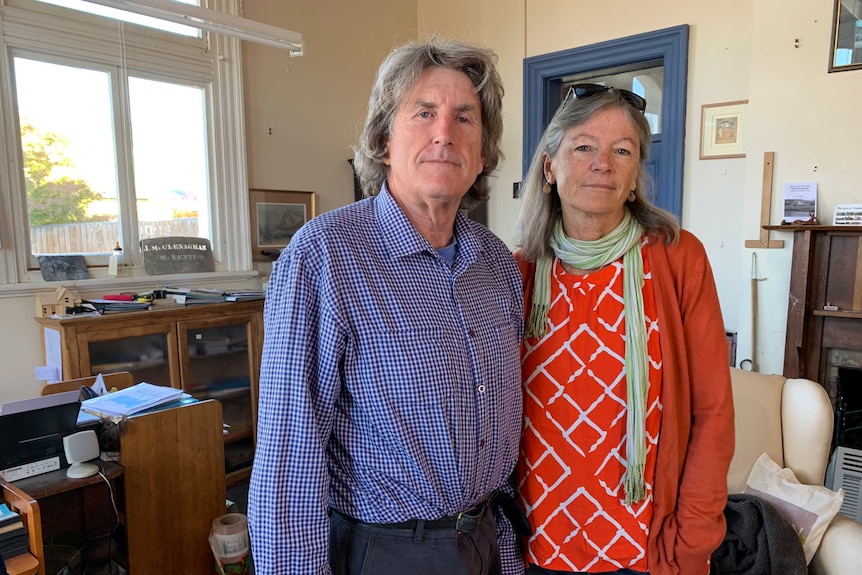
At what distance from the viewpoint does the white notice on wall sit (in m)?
2.91

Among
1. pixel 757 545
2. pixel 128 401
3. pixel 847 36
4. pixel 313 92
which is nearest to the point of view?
pixel 757 545

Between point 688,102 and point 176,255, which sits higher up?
point 688,102

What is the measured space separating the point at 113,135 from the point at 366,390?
3.01m

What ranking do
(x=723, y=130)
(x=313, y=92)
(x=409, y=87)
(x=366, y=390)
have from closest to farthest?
(x=366, y=390), (x=409, y=87), (x=723, y=130), (x=313, y=92)

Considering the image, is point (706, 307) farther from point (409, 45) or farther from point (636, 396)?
point (409, 45)

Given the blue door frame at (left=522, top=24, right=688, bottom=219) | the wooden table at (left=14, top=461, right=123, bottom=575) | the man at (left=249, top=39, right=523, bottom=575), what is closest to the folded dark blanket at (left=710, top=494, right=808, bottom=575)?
the man at (left=249, top=39, right=523, bottom=575)

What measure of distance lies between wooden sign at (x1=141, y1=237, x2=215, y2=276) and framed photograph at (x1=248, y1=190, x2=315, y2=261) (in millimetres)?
344

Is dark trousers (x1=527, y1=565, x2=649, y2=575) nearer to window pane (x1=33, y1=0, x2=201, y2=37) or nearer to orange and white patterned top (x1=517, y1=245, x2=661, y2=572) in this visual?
orange and white patterned top (x1=517, y1=245, x2=661, y2=572)

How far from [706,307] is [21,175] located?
10.5 feet

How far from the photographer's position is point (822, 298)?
2918mm

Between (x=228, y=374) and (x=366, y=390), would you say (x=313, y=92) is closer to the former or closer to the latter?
(x=228, y=374)

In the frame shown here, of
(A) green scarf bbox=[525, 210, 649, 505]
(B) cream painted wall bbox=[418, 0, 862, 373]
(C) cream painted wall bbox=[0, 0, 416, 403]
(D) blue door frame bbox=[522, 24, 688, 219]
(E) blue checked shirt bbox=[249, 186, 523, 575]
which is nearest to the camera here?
(E) blue checked shirt bbox=[249, 186, 523, 575]

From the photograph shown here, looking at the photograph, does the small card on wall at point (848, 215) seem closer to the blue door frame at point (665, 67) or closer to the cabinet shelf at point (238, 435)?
the blue door frame at point (665, 67)

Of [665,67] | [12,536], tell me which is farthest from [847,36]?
[12,536]
